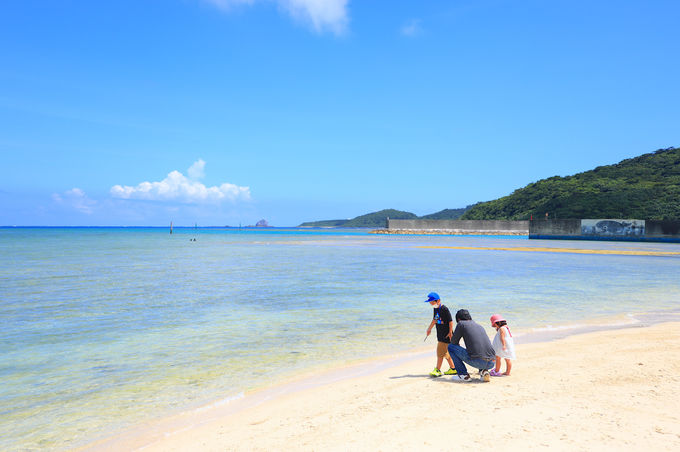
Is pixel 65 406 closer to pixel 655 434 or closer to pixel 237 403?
pixel 237 403

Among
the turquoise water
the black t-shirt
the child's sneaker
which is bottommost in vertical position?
the turquoise water

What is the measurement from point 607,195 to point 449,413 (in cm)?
14427

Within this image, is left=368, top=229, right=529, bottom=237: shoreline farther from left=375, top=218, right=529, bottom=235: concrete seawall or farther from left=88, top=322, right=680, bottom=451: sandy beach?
left=88, top=322, right=680, bottom=451: sandy beach

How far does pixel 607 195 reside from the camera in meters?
130

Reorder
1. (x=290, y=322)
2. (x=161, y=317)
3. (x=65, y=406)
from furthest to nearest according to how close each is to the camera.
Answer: (x=161, y=317) < (x=290, y=322) < (x=65, y=406)

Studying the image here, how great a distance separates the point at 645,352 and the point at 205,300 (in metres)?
14.5

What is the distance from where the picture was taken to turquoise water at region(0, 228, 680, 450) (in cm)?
751

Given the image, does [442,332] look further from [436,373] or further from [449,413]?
[449,413]

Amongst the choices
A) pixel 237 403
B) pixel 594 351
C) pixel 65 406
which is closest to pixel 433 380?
pixel 237 403

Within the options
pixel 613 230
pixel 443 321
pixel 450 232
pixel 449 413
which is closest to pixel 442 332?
pixel 443 321

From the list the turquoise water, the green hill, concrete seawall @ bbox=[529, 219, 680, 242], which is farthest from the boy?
the green hill

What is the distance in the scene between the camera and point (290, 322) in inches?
545

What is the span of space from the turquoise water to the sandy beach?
2.96 feet

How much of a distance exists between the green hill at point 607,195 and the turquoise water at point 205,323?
106670mm
